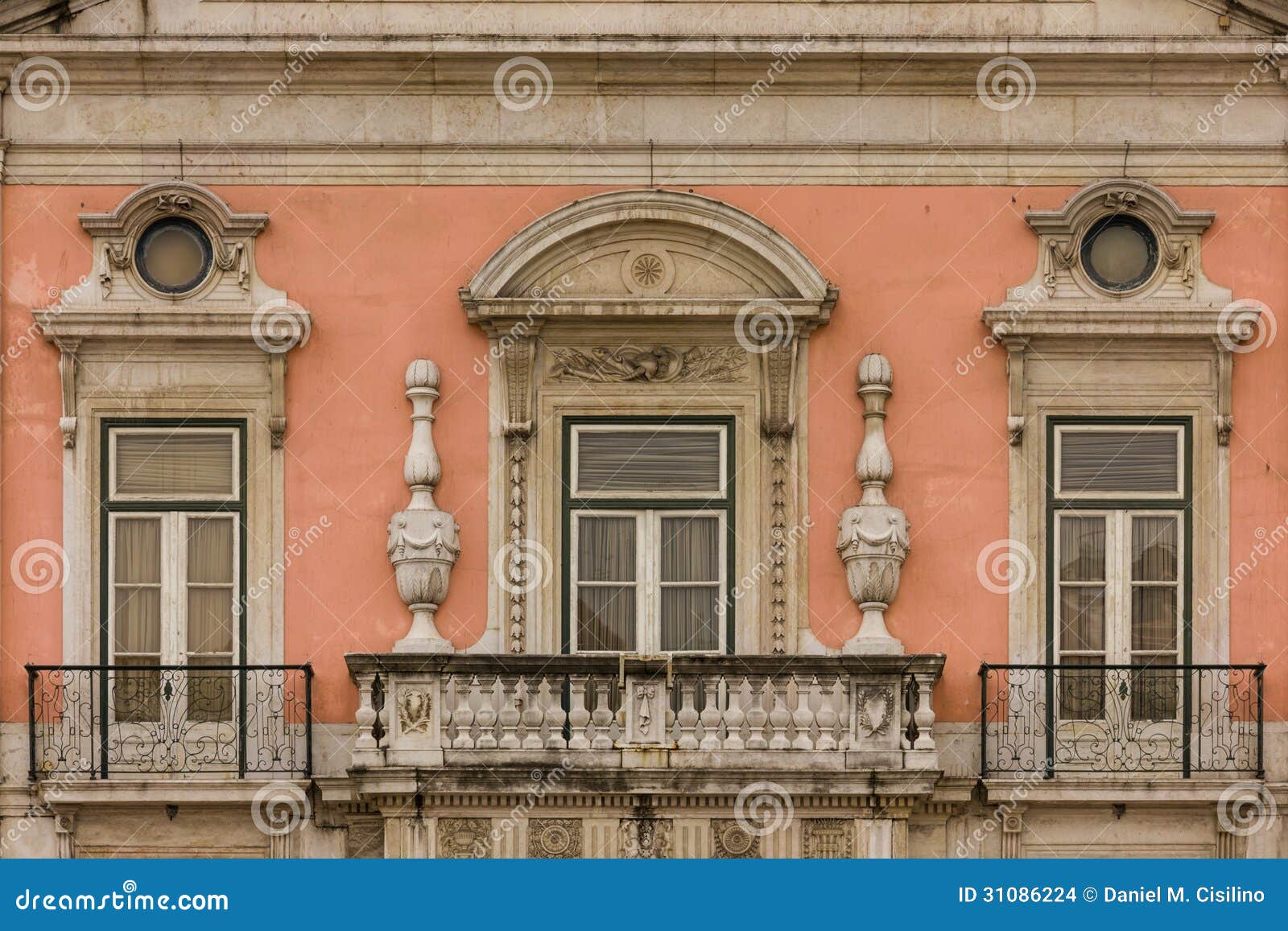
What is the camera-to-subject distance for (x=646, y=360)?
1997cm

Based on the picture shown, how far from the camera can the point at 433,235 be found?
66.0ft

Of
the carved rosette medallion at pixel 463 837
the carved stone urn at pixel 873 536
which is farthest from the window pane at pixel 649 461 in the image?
the carved rosette medallion at pixel 463 837

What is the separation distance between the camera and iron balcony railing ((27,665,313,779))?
64.0 feet

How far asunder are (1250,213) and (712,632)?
189 inches

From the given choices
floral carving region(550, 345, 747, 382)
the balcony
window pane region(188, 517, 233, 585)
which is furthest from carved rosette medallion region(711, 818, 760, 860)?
window pane region(188, 517, 233, 585)

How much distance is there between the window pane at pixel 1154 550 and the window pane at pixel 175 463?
249 inches

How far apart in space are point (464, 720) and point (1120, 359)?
521cm

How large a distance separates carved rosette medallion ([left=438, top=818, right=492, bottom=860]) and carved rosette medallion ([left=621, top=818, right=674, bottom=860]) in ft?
3.00

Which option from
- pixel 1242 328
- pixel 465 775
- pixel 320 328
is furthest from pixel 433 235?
pixel 1242 328

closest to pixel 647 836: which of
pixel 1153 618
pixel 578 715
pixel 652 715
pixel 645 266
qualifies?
pixel 652 715

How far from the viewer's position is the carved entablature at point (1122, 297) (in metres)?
19.8

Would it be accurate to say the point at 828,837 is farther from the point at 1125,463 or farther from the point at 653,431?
the point at 1125,463

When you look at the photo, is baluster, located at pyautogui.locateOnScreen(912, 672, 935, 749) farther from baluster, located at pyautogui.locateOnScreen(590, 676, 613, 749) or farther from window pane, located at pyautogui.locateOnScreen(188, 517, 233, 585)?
window pane, located at pyautogui.locateOnScreen(188, 517, 233, 585)

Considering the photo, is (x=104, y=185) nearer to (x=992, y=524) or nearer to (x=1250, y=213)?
(x=992, y=524)
